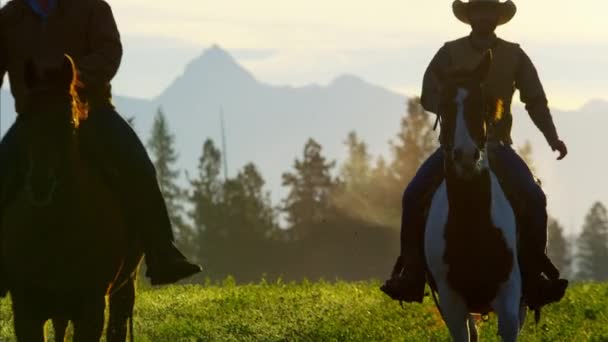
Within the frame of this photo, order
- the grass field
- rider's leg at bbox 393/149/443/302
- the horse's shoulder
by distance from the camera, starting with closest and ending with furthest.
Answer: the horse's shoulder → rider's leg at bbox 393/149/443/302 → the grass field

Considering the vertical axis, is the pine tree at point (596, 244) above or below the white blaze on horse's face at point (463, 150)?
below

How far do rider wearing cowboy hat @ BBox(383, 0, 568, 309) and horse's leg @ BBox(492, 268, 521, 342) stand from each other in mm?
442

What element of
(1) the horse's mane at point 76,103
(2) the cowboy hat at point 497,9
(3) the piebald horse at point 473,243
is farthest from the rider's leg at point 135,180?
(2) the cowboy hat at point 497,9

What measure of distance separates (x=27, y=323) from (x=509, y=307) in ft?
14.0

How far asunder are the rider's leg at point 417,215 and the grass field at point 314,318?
15.9 feet

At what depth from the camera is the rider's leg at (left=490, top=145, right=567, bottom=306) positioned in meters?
12.1

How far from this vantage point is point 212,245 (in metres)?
97.8

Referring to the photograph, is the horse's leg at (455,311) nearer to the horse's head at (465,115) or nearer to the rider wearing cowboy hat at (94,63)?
the horse's head at (465,115)

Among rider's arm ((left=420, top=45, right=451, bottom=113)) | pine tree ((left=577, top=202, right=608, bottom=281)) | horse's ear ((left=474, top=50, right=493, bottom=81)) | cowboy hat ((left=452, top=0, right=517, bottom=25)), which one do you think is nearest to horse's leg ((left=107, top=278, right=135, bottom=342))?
rider's arm ((left=420, top=45, right=451, bottom=113))

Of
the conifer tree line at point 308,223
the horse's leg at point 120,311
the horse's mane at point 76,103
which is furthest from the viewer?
the conifer tree line at point 308,223

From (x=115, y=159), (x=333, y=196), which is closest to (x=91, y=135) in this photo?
(x=115, y=159)

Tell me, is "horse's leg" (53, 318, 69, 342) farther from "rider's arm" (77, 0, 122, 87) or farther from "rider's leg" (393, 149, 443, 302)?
"rider's leg" (393, 149, 443, 302)

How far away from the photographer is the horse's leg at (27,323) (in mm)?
10344

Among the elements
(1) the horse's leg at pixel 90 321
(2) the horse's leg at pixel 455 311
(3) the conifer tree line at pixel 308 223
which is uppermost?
(1) the horse's leg at pixel 90 321
